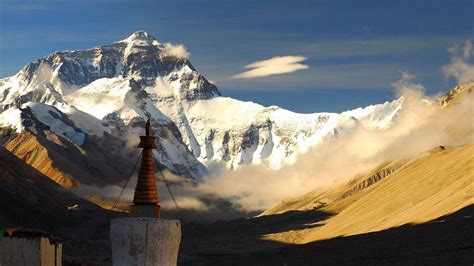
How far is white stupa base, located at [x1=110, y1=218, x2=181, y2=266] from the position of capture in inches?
549

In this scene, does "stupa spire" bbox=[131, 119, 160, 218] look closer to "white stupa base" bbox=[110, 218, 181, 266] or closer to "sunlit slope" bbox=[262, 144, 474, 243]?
"white stupa base" bbox=[110, 218, 181, 266]

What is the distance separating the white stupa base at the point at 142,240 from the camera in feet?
45.8

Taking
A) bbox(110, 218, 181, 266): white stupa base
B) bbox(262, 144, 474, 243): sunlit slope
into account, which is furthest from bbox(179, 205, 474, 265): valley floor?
bbox(110, 218, 181, 266): white stupa base

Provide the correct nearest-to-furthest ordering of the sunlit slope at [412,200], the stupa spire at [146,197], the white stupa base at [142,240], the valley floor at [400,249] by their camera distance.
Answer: the white stupa base at [142,240] → the stupa spire at [146,197] → the valley floor at [400,249] → the sunlit slope at [412,200]

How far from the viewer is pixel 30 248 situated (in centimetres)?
1959

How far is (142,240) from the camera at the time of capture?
13992 mm

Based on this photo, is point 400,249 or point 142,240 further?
point 400,249

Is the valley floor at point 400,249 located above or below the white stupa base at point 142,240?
above

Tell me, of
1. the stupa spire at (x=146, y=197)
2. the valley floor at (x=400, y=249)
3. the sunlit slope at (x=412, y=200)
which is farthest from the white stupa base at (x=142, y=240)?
the sunlit slope at (x=412, y=200)

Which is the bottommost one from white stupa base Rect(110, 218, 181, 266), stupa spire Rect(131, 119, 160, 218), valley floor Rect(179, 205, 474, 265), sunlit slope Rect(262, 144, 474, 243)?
white stupa base Rect(110, 218, 181, 266)

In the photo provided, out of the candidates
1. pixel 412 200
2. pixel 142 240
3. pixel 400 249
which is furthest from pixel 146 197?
pixel 412 200

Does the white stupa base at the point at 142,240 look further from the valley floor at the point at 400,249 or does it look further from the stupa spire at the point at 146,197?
the valley floor at the point at 400,249

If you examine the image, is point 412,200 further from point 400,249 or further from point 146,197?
point 146,197

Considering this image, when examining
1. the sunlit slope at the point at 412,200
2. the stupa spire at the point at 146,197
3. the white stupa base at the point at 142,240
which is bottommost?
the white stupa base at the point at 142,240
